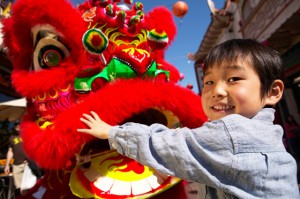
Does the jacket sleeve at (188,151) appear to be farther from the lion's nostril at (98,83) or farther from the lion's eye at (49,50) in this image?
the lion's eye at (49,50)

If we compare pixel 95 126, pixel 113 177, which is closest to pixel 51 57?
pixel 95 126

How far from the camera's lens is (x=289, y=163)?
2.79 ft

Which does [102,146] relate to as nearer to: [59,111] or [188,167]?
[59,111]

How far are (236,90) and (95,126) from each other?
590mm

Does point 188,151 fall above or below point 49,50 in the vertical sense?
below

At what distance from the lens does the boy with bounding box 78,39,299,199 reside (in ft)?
2.54

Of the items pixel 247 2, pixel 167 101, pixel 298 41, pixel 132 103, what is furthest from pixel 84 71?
pixel 247 2

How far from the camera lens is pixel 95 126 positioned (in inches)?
46.0

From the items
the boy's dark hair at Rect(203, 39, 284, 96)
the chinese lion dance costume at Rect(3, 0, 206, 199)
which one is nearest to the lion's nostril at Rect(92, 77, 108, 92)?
the chinese lion dance costume at Rect(3, 0, 206, 199)

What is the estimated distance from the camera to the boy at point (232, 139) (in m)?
0.77

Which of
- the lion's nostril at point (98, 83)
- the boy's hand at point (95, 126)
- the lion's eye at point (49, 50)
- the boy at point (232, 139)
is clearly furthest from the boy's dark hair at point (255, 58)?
the lion's eye at point (49, 50)

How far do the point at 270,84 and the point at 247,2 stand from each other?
8981 millimetres

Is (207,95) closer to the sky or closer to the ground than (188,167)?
closer to the sky

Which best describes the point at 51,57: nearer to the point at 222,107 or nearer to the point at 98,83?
the point at 98,83
